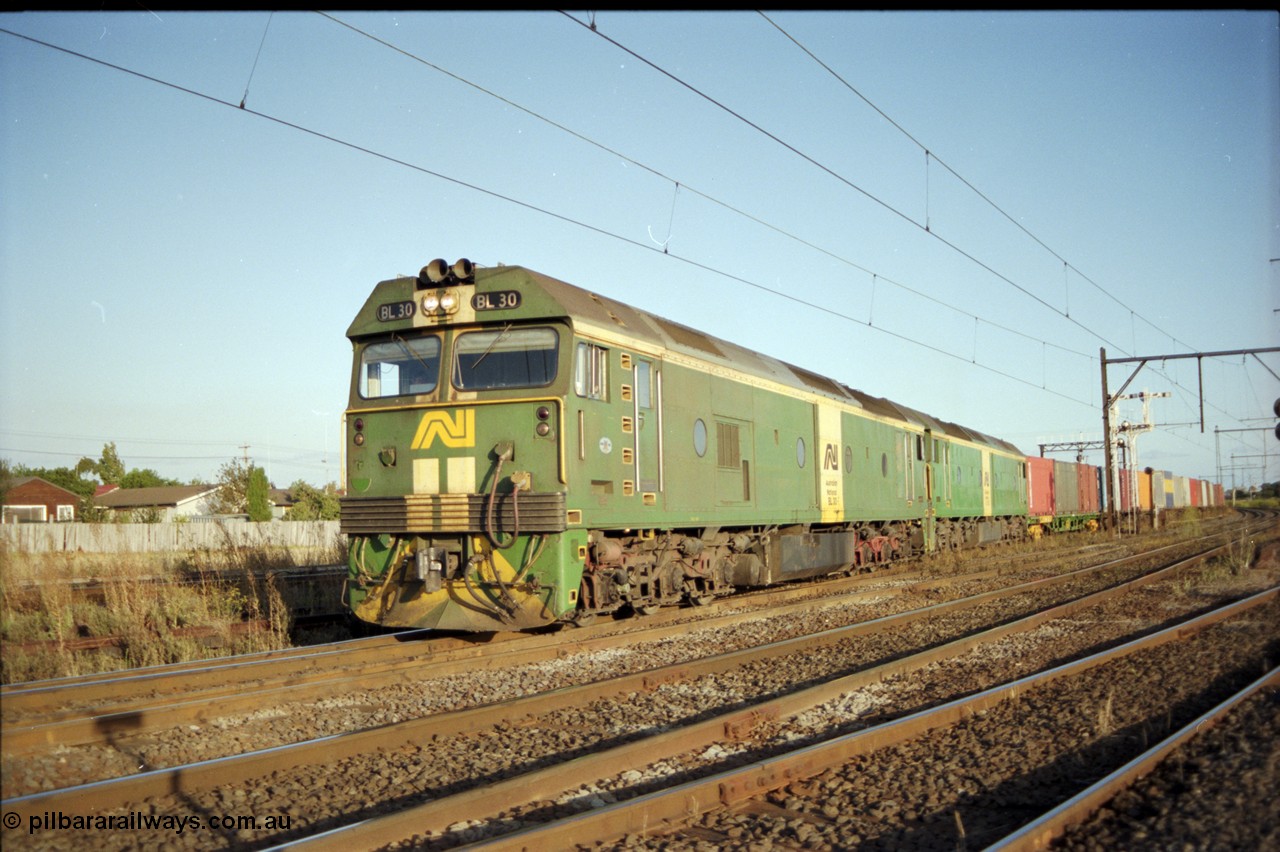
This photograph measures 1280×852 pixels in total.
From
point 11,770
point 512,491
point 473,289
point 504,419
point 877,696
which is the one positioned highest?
point 473,289

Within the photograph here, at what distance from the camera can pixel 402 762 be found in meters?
6.09

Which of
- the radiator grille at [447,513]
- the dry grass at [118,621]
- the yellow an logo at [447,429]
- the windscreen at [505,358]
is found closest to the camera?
the dry grass at [118,621]

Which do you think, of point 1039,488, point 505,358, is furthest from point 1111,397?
point 505,358

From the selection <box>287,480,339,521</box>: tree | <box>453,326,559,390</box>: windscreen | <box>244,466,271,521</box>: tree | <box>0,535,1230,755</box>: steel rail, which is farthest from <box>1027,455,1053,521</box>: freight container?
<box>244,466,271,521</box>: tree

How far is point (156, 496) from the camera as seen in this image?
61.6 metres

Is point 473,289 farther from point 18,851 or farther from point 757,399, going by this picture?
point 18,851

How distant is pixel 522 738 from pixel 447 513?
3908 millimetres

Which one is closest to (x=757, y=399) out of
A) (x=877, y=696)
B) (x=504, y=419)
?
(x=504, y=419)

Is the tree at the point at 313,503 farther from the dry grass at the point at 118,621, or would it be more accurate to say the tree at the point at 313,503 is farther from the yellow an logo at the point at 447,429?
the yellow an logo at the point at 447,429

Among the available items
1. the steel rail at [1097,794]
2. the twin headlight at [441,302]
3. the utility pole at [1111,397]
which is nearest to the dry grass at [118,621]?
the twin headlight at [441,302]

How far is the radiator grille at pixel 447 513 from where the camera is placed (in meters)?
9.83

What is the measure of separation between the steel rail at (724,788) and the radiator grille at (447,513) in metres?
4.19

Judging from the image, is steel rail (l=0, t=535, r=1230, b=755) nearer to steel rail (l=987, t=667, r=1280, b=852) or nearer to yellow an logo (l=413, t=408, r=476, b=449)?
yellow an logo (l=413, t=408, r=476, b=449)

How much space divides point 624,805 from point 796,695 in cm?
294
